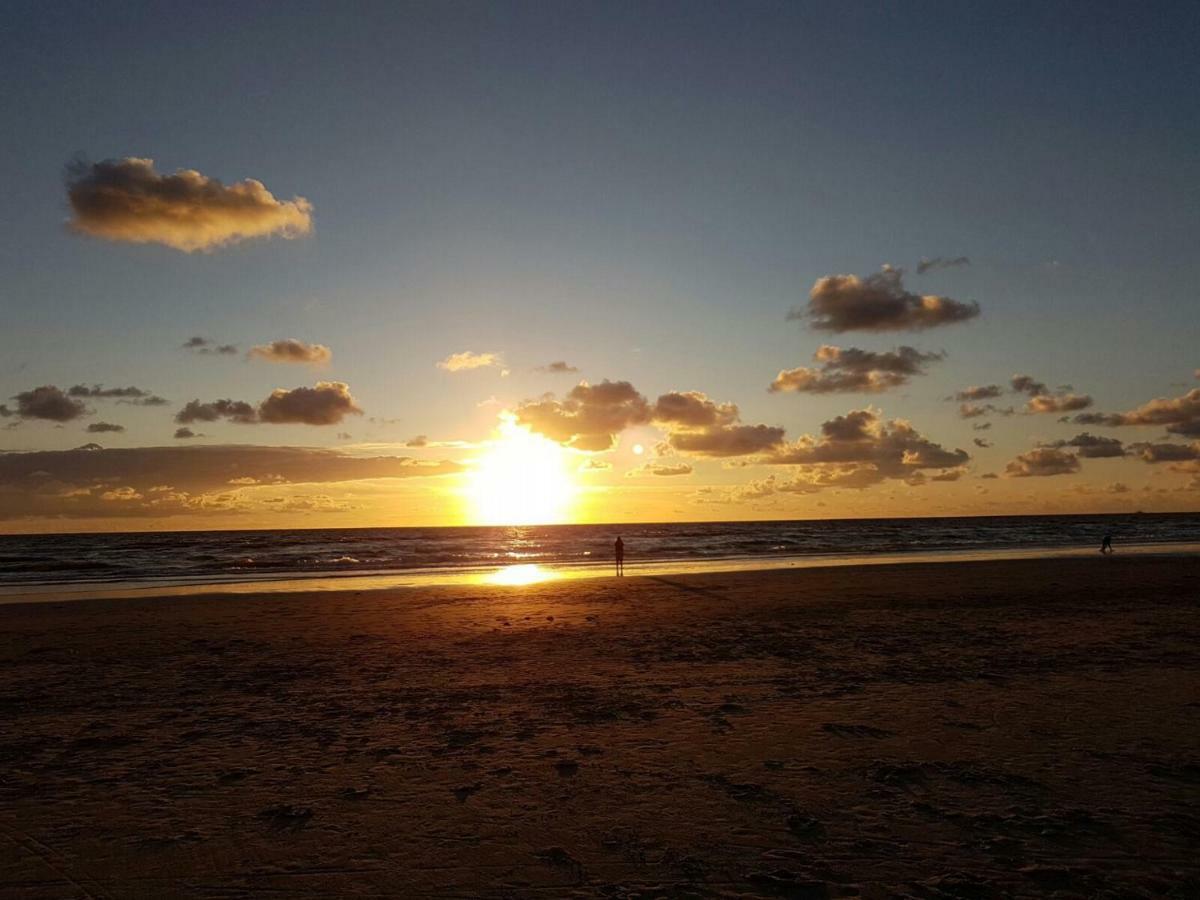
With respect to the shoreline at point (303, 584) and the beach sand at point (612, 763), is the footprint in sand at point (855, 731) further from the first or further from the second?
the shoreline at point (303, 584)

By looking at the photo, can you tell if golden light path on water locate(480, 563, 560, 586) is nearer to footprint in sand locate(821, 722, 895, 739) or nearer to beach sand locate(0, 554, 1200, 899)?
beach sand locate(0, 554, 1200, 899)

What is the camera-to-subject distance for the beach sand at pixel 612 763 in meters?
5.96

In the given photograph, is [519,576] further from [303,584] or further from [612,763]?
[612,763]

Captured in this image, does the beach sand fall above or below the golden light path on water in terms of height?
above

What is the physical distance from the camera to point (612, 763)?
8422mm

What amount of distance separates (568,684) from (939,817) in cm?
661

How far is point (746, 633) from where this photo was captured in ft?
55.8

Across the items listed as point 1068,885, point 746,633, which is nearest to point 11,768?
point 1068,885

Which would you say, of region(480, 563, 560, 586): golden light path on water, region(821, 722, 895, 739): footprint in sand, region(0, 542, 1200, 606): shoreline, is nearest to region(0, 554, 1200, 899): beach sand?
region(821, 722, 895, 739): footprint in sand

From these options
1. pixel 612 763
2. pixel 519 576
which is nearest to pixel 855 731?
pixel 612 763

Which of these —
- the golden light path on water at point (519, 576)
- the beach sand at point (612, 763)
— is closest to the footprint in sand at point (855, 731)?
the beach sand at point (612, 763)

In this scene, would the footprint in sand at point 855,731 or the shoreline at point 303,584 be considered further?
the shoreline at point 303,584

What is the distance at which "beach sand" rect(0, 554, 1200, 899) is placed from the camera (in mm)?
5965

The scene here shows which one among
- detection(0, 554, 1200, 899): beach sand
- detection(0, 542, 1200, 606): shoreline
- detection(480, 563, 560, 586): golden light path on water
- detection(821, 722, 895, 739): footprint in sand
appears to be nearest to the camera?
detection(0, 554, 1200, 899): beach sand
